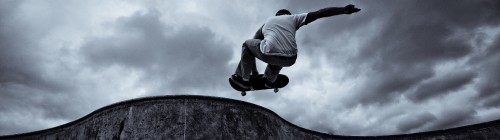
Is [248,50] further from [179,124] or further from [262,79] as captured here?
[179,124]

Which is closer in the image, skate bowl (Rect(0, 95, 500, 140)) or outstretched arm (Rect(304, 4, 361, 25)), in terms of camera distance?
outstretched arm (Rect(304, 4, 361, 25))

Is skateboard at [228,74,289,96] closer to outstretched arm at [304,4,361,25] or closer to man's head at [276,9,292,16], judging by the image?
man's head at [276,9,292,16]

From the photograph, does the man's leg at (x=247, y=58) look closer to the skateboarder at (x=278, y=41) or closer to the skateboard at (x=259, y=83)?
the skateboarder at (x=278, y=41)

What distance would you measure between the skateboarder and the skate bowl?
610 cm

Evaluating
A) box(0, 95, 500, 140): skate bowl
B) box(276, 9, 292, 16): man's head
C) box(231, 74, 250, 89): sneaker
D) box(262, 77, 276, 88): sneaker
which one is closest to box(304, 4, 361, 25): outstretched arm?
box(276, 9, 292, 16): man's head

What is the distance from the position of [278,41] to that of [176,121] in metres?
6.81

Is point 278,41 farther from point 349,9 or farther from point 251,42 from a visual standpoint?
point 349,9

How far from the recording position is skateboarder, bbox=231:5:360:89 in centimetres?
349

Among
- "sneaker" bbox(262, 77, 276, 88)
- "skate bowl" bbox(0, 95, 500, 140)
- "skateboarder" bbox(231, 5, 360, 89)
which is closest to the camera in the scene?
"skateboarder" bbox(231, 5, 360, 89)

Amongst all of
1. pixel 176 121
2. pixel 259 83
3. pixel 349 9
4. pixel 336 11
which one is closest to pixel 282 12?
pixel 336 11

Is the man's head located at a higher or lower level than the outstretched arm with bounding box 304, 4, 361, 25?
higher

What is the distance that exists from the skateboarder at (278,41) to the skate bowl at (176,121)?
240 inches

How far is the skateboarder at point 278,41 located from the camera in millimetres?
3488

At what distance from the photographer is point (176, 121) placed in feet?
31.4
